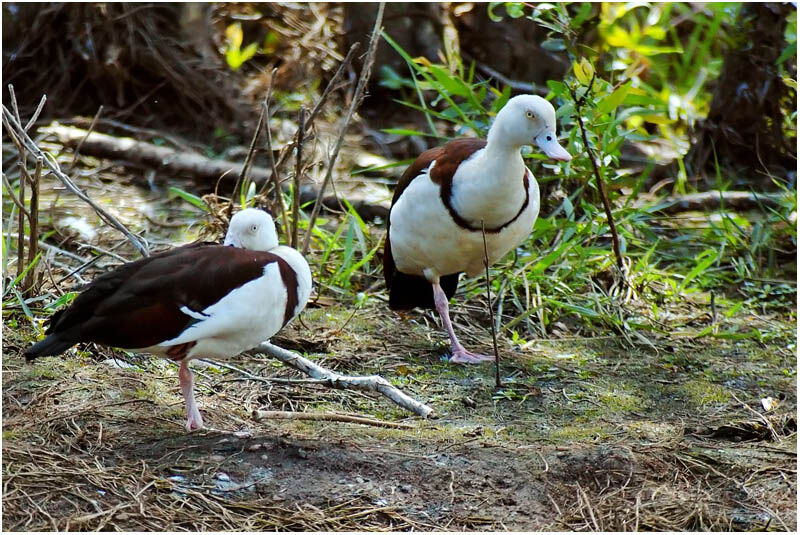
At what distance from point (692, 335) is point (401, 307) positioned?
1.38 metres

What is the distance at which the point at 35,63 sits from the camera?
747cm

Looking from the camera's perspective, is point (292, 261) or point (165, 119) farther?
point (165, 119)

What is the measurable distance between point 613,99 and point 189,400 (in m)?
2.56

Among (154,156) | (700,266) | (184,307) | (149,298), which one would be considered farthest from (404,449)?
(154,156)

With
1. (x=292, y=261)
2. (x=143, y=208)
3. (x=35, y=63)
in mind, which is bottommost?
(x=143, y=208)

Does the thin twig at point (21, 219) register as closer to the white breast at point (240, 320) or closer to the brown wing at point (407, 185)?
the white breast at point (240, 320)

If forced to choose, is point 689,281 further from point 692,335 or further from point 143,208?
point 143,208

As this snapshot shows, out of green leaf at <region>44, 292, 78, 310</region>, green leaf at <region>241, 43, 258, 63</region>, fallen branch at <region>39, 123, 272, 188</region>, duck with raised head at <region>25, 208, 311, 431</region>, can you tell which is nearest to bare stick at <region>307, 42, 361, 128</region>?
duck with raised head at <region>25, 208, 311, 431</region>

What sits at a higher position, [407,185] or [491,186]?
[491,186]

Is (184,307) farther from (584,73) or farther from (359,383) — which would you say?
(584,73)

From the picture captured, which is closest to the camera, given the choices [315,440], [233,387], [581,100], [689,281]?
[315,440]

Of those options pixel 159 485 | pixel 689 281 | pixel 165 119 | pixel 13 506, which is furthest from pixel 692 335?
pixel 165 119

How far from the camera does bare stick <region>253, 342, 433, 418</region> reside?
3717 mm

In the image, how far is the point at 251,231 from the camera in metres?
3.52
